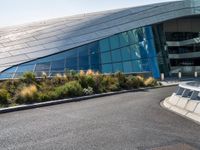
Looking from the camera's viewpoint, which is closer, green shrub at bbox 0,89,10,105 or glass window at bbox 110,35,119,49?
green shrub at bbox 0,89,10,105

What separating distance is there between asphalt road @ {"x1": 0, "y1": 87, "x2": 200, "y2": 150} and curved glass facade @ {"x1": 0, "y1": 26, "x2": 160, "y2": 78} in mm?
16036

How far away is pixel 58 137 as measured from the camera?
8195 mm

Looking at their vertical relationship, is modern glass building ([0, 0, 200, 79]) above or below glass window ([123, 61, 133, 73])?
above

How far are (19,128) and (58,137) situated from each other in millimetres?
1754

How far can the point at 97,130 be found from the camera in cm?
888

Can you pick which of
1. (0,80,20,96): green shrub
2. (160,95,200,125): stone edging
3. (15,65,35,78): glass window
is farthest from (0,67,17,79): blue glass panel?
(160,95,200,125): stone edging

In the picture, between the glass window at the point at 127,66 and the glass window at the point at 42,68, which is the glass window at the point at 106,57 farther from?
the glass window at the point at 42,68

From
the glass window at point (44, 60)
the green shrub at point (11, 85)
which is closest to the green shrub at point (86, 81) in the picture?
the green shrub at point (11, 85)

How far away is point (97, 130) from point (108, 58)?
23.8 m

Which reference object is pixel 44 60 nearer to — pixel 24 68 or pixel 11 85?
pixel 24 68

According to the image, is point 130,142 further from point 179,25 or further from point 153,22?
point 179,25

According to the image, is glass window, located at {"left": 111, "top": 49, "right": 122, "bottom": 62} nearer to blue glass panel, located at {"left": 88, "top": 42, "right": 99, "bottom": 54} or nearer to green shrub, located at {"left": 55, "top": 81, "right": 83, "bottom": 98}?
blue glass panel, located at {"left": 88, "top": 42, "right": 99, "bottom": 54}

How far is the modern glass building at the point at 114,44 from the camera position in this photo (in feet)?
98.5

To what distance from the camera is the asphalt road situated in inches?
293
